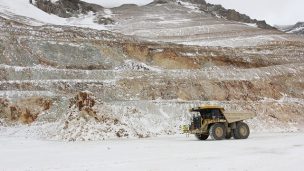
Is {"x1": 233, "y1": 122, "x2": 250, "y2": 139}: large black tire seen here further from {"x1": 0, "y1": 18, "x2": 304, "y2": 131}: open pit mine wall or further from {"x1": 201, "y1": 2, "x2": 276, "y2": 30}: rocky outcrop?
{"x1": 201, "y1": 2, "x2": 276, "y2": 30}: rocky outcrop

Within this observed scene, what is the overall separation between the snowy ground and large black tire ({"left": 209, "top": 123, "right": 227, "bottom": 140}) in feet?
12.7

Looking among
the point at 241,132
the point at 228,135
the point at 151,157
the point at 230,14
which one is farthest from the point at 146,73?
the point at 230,14

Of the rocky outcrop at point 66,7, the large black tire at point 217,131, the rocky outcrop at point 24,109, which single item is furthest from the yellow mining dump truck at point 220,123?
the rocky outcrop at point 66,7

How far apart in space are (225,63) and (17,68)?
2077 cm

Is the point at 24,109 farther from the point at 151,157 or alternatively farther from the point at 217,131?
the point at 151,157

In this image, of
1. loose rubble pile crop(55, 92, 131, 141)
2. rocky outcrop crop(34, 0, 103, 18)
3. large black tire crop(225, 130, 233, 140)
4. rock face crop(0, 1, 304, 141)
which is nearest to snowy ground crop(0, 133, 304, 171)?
loose rubble pile crop(55, 92, 131, 141)

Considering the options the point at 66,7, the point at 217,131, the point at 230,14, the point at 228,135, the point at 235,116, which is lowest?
the point at 228,135

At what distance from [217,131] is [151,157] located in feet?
29.9

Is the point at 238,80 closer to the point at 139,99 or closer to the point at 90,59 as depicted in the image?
the point at 139,99

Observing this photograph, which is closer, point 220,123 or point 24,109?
point 220,123

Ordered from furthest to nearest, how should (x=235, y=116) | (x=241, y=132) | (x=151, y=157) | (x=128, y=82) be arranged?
(x=128, y=82) < (x=235, y=116) < (x=241, y=132) < (x=151, y=157)

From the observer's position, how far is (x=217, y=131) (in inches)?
961

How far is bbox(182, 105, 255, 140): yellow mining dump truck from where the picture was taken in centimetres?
2473

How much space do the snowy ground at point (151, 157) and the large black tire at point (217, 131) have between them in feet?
12.7
